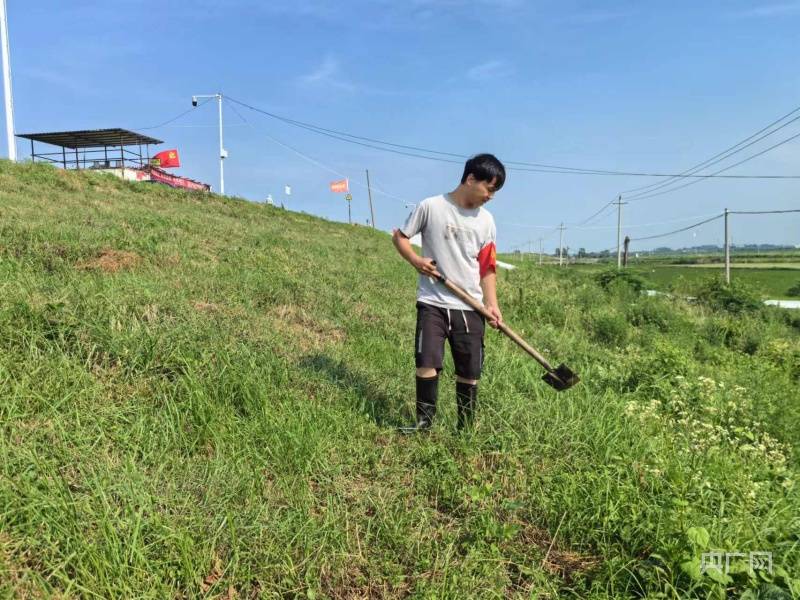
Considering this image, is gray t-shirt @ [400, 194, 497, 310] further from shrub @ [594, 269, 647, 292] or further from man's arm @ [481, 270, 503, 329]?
shrub @ [594, 269, 647, 292]

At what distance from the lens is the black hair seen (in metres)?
2.68

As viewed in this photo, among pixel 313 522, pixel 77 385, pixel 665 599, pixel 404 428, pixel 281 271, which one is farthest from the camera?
pixel 281 271

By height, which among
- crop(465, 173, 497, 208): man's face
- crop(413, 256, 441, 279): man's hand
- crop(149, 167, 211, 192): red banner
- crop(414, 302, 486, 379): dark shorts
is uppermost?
crop(149, 167, 211, 192): red banner

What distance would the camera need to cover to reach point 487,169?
267cm

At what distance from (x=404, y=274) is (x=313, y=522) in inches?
330

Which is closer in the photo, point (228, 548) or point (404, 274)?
point (228, 548)

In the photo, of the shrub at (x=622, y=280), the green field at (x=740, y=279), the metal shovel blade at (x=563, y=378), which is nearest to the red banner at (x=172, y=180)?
the shrub at (x=622, y=280)

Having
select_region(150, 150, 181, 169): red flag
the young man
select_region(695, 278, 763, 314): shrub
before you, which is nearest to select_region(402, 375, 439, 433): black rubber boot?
the young man

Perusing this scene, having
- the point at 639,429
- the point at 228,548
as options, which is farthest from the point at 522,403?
the point at 228,548

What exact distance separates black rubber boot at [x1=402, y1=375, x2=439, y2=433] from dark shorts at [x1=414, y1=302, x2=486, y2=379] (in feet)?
0.29

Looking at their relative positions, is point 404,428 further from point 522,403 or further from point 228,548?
point 228,548

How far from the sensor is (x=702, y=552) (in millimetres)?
1690

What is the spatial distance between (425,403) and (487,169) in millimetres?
1375

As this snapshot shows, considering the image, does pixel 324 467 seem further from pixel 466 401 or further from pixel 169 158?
pixel 169 158
